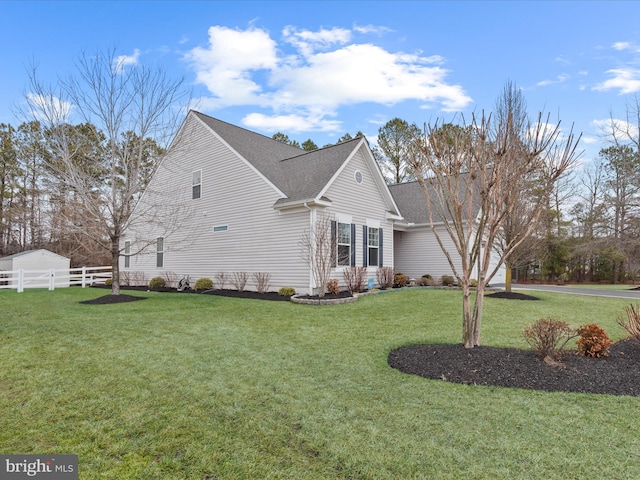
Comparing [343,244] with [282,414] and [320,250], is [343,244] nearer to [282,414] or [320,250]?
[320,250]

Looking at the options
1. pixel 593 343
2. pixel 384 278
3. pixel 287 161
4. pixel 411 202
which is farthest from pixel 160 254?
pixel 593 343

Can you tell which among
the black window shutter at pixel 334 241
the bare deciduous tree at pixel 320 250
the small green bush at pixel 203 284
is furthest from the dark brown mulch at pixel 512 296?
the small green bush at pixel 203 284

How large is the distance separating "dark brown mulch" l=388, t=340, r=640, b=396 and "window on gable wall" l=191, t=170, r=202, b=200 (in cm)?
1293

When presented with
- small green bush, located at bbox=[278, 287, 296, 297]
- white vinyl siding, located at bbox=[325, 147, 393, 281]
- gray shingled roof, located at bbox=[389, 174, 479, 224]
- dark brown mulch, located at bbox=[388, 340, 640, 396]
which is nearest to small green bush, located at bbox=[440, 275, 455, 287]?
white vinyl siding, located at bbox=[325, 147, 393, 281]

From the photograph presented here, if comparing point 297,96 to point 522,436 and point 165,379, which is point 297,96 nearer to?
point 165,379

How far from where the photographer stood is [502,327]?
292 inches

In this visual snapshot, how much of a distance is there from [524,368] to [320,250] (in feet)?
23.9

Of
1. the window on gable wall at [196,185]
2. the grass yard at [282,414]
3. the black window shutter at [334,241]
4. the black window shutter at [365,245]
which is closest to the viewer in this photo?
the grass yard at [282,414]

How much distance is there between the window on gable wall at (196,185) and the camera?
630 inches

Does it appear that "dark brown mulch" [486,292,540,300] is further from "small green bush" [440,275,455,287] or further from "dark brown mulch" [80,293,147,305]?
"dark brown mulch" [80,293,147,305]

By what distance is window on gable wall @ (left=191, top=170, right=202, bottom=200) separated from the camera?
16.0 m

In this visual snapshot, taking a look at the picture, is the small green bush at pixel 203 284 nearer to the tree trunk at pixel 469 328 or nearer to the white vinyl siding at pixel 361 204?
the white vinyl siding at pixel 361 204

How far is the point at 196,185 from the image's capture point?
637 inches

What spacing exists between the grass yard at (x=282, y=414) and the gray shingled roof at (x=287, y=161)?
734cm
